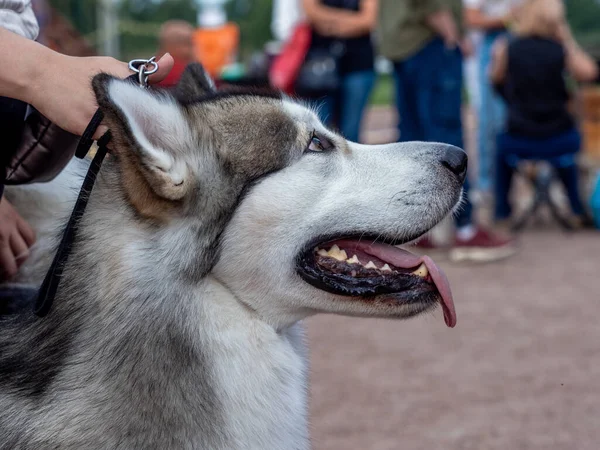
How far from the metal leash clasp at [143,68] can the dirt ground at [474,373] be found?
2.16 metres

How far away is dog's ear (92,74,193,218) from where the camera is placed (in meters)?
2.06

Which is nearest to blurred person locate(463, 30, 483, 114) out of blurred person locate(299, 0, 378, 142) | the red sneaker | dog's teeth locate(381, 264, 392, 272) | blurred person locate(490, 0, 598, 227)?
blurred person locate(490, 0, 598, 227)

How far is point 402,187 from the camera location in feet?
8.36

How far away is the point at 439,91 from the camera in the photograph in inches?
288

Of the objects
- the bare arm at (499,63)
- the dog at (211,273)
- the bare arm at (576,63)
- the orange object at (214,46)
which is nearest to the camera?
the dog at (211,273)

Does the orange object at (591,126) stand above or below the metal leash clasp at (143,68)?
below

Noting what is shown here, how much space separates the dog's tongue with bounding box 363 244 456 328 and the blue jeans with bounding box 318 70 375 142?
514cm

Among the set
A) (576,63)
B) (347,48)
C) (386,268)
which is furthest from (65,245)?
(576,63)

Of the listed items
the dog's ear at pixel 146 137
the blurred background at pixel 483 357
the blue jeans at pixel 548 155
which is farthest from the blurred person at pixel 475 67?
the dog's ear at pixel 146 137

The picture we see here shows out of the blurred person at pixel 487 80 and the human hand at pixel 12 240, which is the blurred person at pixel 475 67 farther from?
the human hand at pixel 12 240

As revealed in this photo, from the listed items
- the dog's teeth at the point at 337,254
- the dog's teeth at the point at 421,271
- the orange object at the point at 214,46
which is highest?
the dog's teeth at the point at 337,254

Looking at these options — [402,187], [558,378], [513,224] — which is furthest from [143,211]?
[513,224]

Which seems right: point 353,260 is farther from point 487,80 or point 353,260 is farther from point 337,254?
point 487,80

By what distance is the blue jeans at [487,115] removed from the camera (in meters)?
9.83
